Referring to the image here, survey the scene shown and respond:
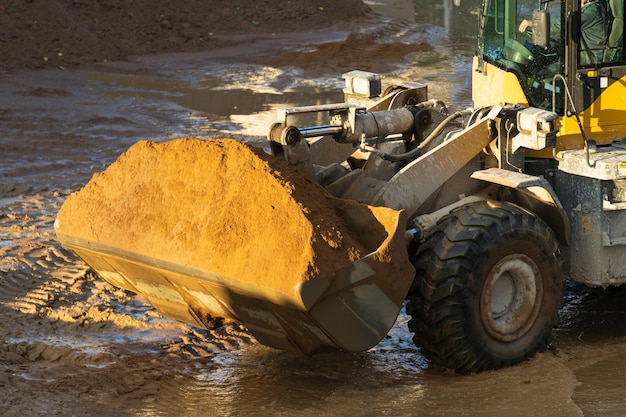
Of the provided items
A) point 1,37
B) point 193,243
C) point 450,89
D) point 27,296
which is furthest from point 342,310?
point 1,37

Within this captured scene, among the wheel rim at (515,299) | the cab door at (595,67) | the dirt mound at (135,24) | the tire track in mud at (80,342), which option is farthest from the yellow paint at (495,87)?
the dirt mound at (135,24)

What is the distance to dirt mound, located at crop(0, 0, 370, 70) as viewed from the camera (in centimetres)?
2056

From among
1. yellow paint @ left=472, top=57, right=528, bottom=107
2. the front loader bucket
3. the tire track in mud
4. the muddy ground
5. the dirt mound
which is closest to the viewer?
the front loader bucket

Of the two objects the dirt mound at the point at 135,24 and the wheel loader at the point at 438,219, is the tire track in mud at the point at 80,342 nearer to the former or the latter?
the wheel loader at the point at 438,219

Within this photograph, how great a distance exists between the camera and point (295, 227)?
6.10 meters

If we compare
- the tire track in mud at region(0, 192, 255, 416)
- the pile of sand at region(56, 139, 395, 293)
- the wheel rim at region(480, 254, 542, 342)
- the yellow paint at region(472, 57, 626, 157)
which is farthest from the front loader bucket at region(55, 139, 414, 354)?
the yellow paint at region(472, 57, 626, 157)

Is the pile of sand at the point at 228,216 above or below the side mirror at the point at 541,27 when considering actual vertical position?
below

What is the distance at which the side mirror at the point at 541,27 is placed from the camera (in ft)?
22.2

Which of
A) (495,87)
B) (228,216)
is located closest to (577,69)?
(495,87)

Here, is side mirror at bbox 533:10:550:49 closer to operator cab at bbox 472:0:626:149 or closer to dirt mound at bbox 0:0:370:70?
operator cab at bbox 472:0:626:149

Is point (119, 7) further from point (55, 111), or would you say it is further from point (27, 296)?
point (27, 296)

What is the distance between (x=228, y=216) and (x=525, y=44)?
262cm

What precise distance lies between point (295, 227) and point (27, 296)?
3264mm

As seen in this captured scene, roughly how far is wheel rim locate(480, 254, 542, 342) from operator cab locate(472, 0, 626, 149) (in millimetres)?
1018
